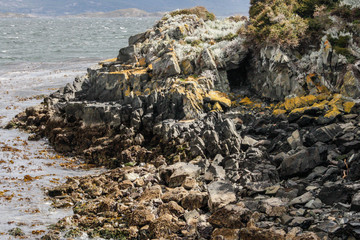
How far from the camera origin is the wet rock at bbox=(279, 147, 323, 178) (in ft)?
49.3

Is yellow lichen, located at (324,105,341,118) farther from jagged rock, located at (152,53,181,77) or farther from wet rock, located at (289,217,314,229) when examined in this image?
jagged rock, located at (152,53,181,77)

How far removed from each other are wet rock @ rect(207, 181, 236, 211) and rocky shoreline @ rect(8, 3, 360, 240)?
0.04m

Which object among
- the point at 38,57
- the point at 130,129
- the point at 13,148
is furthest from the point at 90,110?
the point at 38,57

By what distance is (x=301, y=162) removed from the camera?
1514cm

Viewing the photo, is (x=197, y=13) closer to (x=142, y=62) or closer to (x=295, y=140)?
(x=142, y=62)

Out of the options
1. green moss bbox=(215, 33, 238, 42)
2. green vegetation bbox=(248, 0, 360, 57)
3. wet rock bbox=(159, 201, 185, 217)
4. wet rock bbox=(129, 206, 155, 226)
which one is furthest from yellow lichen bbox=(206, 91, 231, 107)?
wet rock bbox=(129, 206, 155, 226)

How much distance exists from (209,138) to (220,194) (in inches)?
216

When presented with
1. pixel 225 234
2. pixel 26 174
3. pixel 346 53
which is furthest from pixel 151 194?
pixel 346 53

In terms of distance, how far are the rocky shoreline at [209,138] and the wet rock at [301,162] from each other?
0.04 m

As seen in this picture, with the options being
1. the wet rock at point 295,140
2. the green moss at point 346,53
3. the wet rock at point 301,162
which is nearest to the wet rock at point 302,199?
the wet rock at point 301,162

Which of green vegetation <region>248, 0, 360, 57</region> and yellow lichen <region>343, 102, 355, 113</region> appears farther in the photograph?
green vegetation <region>248, 0, 360, 57</region>

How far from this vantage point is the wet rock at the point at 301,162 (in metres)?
15.0

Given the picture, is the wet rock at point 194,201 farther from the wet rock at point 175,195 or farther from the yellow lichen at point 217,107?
the yellow lichen at point 217,107

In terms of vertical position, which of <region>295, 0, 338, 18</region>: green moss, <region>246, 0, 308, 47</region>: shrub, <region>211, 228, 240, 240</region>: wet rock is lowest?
<region>211, 228, 240, 240</region>: wet rock
